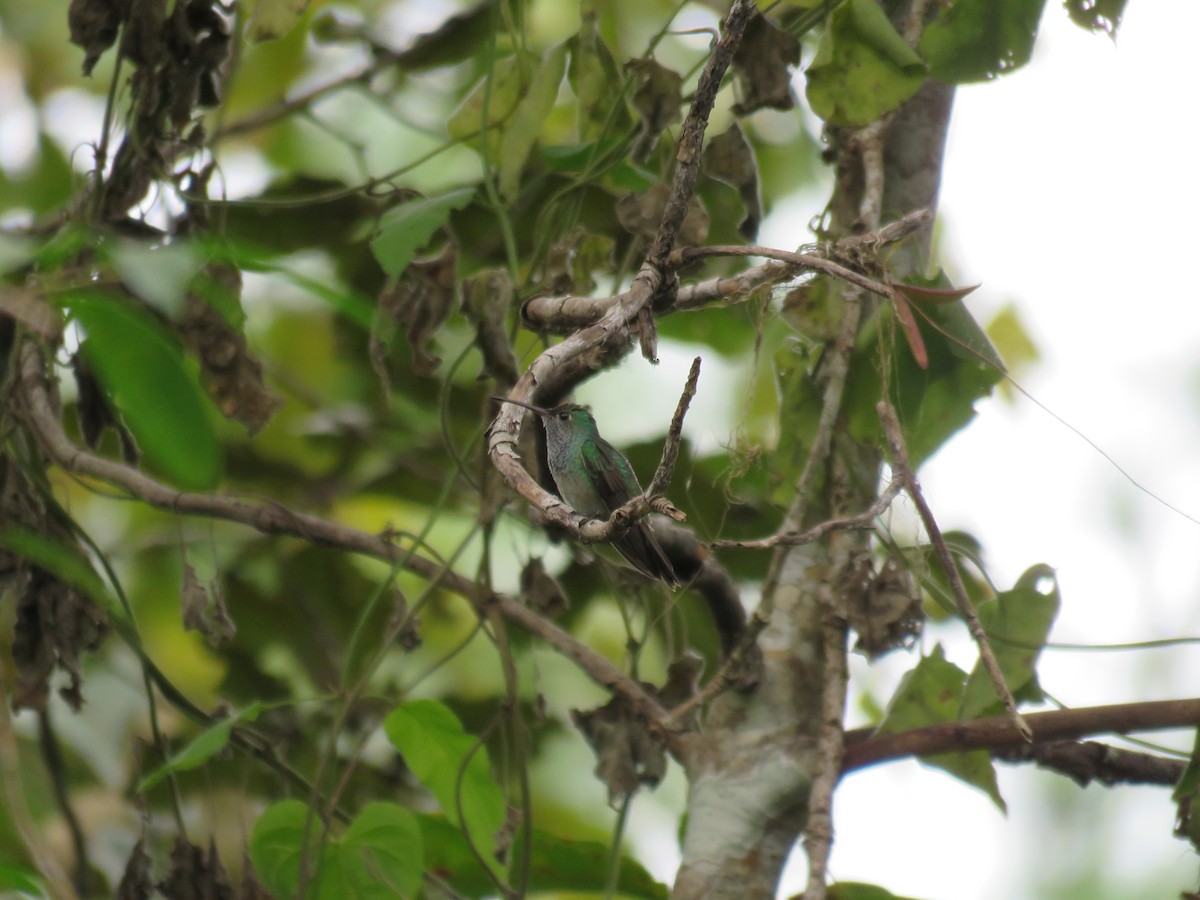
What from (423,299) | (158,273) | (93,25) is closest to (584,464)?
(423,299)

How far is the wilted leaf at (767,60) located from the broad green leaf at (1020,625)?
1080 mm

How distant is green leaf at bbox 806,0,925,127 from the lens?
2186 millimetres

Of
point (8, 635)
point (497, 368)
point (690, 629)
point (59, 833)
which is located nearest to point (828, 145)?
point (497, 368)

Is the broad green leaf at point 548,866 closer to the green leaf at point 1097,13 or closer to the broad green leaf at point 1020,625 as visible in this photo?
the broad green leaf at point 1020,625

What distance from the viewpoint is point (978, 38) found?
2.30m

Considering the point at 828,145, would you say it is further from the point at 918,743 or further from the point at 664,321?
the point at 918,743

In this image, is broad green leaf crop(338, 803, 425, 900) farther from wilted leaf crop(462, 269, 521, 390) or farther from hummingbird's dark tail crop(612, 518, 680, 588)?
wilted leaf crop(462, 269, 521, 390)

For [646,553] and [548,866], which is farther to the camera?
[548,866]

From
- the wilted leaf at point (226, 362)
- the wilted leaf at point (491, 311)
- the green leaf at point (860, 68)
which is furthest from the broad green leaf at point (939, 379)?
the wilted leaf at point (226, 362)

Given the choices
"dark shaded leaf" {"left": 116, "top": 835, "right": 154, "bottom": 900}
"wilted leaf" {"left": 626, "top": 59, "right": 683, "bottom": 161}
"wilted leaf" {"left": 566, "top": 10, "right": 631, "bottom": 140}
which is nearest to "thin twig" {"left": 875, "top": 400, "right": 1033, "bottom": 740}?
"wilted leaf" {"left": 626, "top": 59, "right": 683, "bottom": 161}

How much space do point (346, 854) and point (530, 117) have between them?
1.60 metres

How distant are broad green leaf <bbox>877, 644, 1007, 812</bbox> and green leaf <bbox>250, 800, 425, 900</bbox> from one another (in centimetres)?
100

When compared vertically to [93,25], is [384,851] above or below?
below

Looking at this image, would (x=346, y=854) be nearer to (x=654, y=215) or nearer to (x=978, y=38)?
(x=654, y=215)
